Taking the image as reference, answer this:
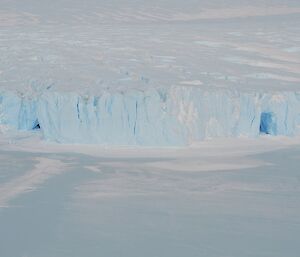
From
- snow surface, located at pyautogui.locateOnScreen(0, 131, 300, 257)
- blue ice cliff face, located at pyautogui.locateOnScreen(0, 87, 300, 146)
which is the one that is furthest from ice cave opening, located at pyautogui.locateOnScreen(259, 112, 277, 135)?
snow surface, located at pyautogui.locateOnScreen(0, 131, 300, 257)

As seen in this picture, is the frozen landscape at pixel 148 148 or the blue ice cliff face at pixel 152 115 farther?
→ the blue ice cliff face at pixel 152 115

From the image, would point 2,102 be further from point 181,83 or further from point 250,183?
point 250,183

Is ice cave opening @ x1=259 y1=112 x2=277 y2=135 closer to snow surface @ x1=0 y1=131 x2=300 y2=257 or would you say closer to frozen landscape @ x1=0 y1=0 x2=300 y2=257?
frozen landscape @ x1=0 y1=0 x2=300 y2=257

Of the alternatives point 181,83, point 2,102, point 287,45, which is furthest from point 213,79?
point 287,45

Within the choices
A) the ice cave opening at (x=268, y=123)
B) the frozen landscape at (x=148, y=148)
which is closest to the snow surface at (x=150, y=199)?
the frozen landscape at (x=148, y=148)

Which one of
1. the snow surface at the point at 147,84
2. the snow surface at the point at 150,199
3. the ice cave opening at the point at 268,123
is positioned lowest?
the snow surface at the point at 150,199

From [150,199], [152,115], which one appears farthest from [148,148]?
[150,199]

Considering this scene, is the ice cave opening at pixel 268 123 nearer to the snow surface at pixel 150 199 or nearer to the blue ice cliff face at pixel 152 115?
the blue ice cliff face at pixel 152 115
